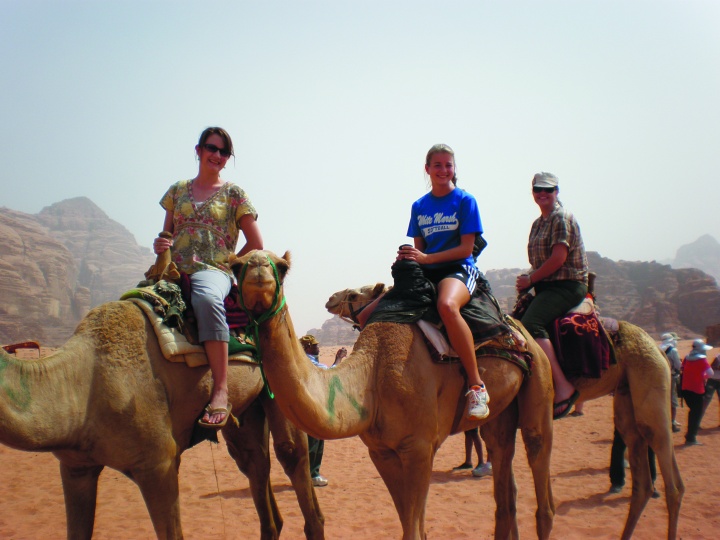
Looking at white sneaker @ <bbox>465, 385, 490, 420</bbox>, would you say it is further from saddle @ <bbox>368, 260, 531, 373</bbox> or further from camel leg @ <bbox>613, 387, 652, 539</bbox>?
camel leg @ <bbox>613, 387, 652, 539</bbox>

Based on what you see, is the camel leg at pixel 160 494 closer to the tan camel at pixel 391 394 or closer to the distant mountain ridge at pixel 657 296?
the tan camel at pixel 391 394

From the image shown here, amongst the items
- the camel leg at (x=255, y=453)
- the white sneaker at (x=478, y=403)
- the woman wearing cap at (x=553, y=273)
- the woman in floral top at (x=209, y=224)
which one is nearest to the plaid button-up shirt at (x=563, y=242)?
the woman wearing cap at (x=553, y=273)

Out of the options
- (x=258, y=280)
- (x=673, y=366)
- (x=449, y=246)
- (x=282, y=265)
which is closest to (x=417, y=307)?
(x=449, y=246)

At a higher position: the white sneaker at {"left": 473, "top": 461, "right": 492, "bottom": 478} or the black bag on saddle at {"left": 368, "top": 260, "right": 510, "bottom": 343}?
the black bag on saddle at {"left": 368, "top": 260, "right": 510, "bottom": 343}

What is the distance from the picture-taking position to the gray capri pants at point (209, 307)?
481 cm

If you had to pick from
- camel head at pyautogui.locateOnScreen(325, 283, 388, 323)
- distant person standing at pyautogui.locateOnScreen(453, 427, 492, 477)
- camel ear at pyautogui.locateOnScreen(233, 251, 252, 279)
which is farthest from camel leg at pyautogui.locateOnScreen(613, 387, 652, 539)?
camel ear at pyautogui.locateOnScreen(233, 251, 252, 279)

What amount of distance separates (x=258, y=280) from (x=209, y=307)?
5.69 feet

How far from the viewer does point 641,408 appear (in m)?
6.43

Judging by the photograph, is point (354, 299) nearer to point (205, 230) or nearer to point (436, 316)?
point (436, 316)

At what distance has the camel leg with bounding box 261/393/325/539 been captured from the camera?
5.58 m

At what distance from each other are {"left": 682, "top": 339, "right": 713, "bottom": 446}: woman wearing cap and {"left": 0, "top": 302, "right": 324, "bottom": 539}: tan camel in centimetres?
1195

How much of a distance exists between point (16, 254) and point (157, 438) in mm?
94780

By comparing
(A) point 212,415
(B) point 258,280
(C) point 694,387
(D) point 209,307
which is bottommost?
(C) point 694,387

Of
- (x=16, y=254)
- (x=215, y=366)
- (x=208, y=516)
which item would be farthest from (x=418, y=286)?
(x=16, y=254)
